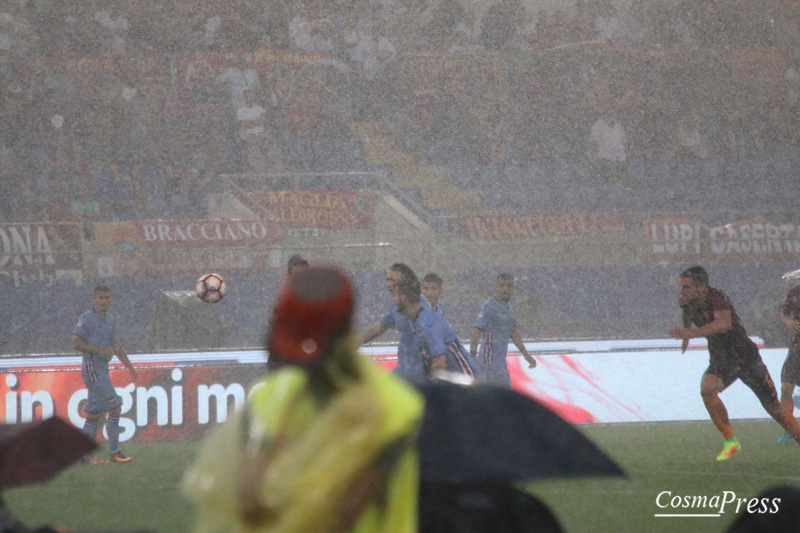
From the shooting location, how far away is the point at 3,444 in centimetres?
189

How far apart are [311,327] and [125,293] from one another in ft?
34.8

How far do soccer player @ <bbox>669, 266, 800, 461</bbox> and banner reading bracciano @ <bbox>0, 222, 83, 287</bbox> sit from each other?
7418 millimetres

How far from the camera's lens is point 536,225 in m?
12.2

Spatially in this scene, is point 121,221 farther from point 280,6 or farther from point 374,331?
point 374,331

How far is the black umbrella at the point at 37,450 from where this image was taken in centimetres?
189

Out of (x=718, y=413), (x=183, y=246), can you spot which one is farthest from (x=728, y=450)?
(x=183, y=246)

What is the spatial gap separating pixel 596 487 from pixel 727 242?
7.29 meters

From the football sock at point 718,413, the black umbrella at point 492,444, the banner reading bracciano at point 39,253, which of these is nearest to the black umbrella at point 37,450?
the black umbrella at point 492,444

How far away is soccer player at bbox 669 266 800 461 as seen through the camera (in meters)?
6.33

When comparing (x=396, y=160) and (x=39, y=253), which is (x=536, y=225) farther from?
(x=39, y=253)

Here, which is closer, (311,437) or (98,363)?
(311,437)

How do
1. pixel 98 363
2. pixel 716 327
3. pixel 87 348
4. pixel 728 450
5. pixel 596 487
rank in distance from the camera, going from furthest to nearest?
pixel 98 363, pixel 87 348, pixel 728 450, pixel 716 327, pixel 596 487

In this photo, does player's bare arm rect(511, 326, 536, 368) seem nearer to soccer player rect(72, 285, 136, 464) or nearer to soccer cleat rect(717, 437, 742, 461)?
soccer cleat rect(717, 437, 742, 461)

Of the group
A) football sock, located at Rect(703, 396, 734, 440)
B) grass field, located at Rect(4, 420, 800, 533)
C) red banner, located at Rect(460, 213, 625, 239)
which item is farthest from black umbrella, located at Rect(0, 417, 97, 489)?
red banner, located at Rect(460, 213, 625, 239)
